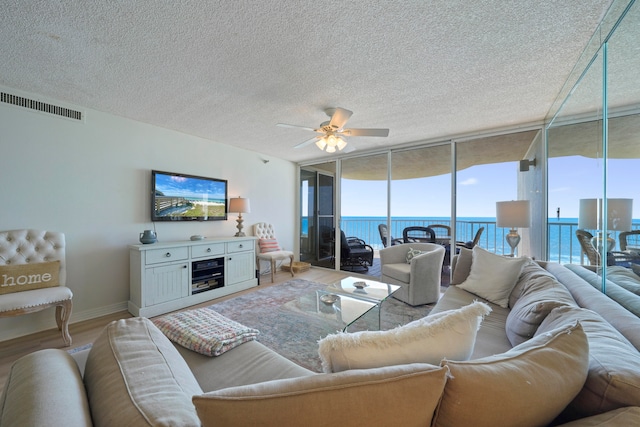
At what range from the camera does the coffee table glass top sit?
2.51 meters

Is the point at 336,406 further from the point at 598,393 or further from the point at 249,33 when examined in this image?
the point at 249,33

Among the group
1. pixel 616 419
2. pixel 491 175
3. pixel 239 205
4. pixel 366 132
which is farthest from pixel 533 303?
pixel 239 205

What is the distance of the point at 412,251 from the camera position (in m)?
3.42

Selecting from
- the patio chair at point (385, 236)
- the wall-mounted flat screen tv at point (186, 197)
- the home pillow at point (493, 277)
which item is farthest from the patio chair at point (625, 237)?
the wall-mounted flat screen tv at point (186, 197)

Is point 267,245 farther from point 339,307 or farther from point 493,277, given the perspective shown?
point 493,277

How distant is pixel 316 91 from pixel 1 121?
9.85ft

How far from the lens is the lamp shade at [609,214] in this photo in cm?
143

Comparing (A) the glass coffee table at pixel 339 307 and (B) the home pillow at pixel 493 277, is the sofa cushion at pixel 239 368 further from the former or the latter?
(B) the home pillow at pixel 493 277

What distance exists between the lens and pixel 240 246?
Answer: 12.4ft

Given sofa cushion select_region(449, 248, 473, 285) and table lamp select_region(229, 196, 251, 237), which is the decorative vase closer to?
table lamp select_region(229, 196, 251, 237)

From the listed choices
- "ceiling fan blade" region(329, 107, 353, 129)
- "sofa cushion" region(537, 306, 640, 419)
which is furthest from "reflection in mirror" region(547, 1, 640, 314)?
"ceiling fan blade" region(329, 107, 353, 129)

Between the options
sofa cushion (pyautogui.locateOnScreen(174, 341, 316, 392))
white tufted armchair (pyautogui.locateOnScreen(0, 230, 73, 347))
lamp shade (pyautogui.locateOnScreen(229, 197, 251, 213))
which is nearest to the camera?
sofa cushion (pyautogui.locateOnScreen(174, 341, 316, 392))

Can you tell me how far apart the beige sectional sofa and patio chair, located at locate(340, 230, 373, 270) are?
3.95 metres

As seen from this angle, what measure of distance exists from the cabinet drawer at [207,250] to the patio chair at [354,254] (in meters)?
2.39
